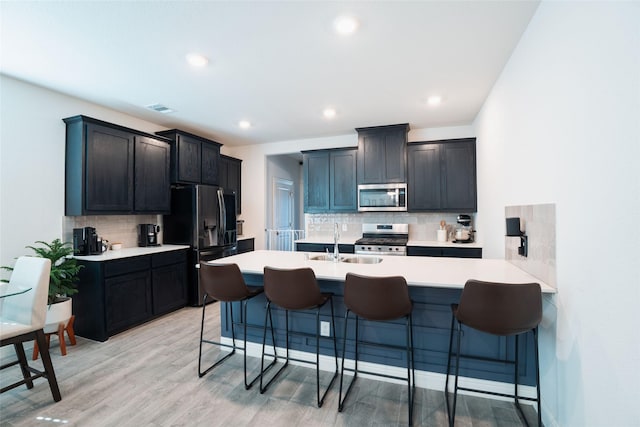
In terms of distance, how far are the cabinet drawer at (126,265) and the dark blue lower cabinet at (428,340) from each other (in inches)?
81.3

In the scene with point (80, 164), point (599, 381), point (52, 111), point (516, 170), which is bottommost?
point (599, 381)

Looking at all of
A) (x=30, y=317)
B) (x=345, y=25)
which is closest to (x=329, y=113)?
(x=345, y=25)

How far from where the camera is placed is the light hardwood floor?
6.20 feet

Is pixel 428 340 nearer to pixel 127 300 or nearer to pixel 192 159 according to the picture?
pixel 127 300

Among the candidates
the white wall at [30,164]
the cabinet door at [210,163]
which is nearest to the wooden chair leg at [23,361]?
the white wall at [30,164]

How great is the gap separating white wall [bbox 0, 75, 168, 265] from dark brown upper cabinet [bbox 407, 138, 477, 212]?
4.44 metres

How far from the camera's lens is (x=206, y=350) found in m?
2.86

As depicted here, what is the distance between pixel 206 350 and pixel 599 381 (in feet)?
9.45

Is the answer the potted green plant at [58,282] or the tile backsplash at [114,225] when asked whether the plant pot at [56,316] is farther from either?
the tile backsplash at [114,225]

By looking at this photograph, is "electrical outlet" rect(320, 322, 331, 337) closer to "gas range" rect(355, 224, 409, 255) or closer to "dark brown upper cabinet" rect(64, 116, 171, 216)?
"gas range" rect(355, 224, 409, 255)

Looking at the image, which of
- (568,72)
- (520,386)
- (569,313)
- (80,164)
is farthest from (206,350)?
(568,72)

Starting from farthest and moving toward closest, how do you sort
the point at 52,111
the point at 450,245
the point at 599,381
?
the point at 450,245, the point at 52,111, the point at 599,381

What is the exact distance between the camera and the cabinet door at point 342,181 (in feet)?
15.5

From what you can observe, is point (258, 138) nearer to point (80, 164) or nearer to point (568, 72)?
point (80, 164)
